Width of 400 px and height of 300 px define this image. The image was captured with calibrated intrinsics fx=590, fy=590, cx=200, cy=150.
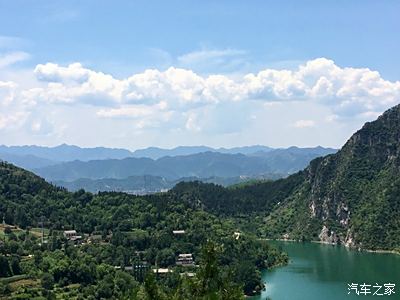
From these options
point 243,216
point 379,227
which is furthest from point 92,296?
point 243,216

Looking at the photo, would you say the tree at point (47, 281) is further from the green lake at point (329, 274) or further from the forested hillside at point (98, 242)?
the green lake at point (329, 274)

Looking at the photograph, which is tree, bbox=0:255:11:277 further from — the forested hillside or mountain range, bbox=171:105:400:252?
mountain range, bbox=171:105:400:252

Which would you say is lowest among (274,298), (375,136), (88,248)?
(274,298)

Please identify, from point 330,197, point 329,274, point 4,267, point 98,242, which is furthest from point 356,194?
point 4,267

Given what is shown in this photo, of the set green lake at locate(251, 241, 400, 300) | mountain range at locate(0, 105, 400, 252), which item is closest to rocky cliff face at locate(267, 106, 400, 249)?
mountain range at locate(0, 105, 400, 252)

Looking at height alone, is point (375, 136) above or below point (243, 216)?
above

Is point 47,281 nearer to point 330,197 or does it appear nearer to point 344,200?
point 344,200

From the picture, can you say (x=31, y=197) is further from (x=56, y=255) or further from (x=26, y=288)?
(x=26, y=288)
